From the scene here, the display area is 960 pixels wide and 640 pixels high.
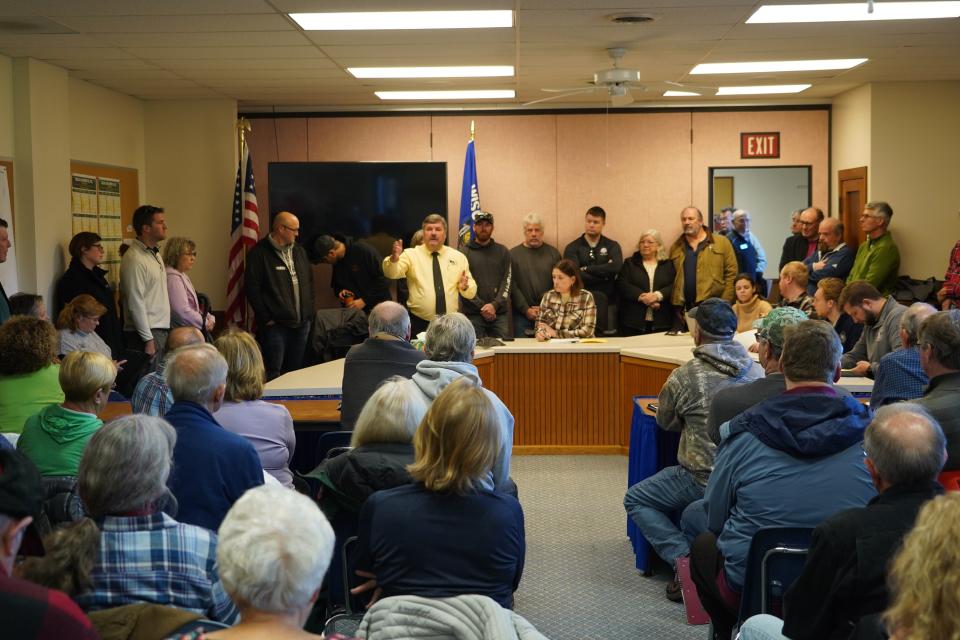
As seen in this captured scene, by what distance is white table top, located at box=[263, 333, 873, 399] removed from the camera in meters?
5.79

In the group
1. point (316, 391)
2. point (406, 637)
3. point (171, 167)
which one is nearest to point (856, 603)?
point (406, 637)

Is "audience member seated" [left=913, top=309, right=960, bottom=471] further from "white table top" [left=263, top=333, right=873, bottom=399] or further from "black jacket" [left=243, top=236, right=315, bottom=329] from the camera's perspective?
"black jacket" [left=243, top=236, right=315, bottom=329]

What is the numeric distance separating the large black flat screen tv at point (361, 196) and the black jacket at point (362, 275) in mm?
435

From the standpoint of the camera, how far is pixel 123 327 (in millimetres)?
8570

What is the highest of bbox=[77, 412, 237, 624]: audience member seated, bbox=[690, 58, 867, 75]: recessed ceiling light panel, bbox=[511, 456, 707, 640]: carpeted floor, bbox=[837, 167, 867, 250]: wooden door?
bbox=[690, 58, 867, 75]: recessed ceiling light panel

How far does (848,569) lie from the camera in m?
2.38

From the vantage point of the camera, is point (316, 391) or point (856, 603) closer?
point (856, 603)

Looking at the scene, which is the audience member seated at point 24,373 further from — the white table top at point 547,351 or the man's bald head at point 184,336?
the white table top at point 547,351

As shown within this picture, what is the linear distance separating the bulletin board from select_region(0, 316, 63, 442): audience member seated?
172 inches

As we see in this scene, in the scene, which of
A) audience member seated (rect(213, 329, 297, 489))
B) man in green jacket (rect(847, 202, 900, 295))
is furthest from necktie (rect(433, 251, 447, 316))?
audience member seated (rect(213, 329, 297, 489))

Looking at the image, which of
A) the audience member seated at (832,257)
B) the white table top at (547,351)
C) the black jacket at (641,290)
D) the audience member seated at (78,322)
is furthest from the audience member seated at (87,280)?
the audience member seated at (832,257)

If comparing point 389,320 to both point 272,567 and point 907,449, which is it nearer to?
point 907,449

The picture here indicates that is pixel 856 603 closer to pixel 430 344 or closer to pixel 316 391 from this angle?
pixel 430 344

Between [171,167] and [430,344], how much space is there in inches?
260
